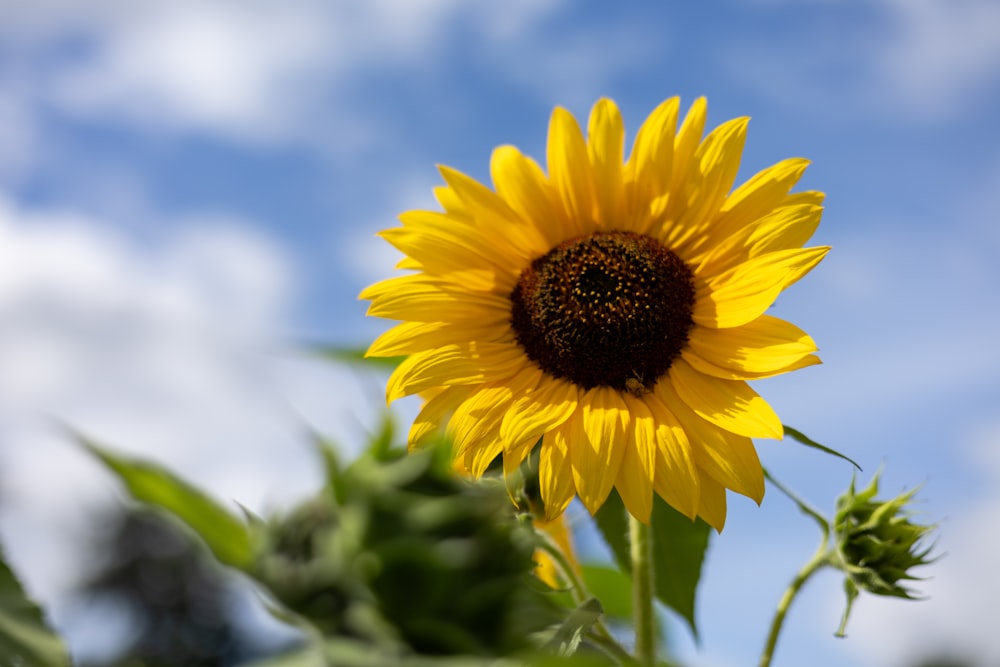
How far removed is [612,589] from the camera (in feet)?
8.75

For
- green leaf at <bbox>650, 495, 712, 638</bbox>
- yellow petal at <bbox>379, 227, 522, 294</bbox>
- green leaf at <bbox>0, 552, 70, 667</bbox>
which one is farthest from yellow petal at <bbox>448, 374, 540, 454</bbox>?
green leaf at <bbox>0, 552, 70, 667</bbox>

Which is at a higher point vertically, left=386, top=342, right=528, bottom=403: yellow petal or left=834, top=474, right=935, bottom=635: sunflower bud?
left=386, top=342, right=528, bottom=403: yellow petal

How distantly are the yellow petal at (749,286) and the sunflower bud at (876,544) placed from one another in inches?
16.1

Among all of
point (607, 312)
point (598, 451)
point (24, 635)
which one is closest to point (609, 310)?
point (607, 312)

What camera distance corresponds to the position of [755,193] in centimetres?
212

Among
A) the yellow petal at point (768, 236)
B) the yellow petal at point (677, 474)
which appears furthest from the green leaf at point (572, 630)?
the yellow petal at point (768, 236)

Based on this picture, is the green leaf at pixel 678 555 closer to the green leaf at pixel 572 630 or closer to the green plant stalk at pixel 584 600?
the green plant stalk at pixel 584 600

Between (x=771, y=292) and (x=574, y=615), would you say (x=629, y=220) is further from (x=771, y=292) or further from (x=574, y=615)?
(x=574, y=615)

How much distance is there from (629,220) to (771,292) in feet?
1.35

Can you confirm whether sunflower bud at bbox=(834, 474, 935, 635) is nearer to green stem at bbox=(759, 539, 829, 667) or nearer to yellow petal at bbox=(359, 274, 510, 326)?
green stem at bbox=(759, 539, 829, 667)

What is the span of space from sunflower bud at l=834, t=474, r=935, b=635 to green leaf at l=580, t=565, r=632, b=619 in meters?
0.74

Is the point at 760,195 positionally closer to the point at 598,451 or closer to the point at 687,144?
the point at 687,144

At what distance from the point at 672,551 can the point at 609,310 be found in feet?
1.73

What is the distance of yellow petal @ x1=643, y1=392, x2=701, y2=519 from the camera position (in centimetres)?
191
